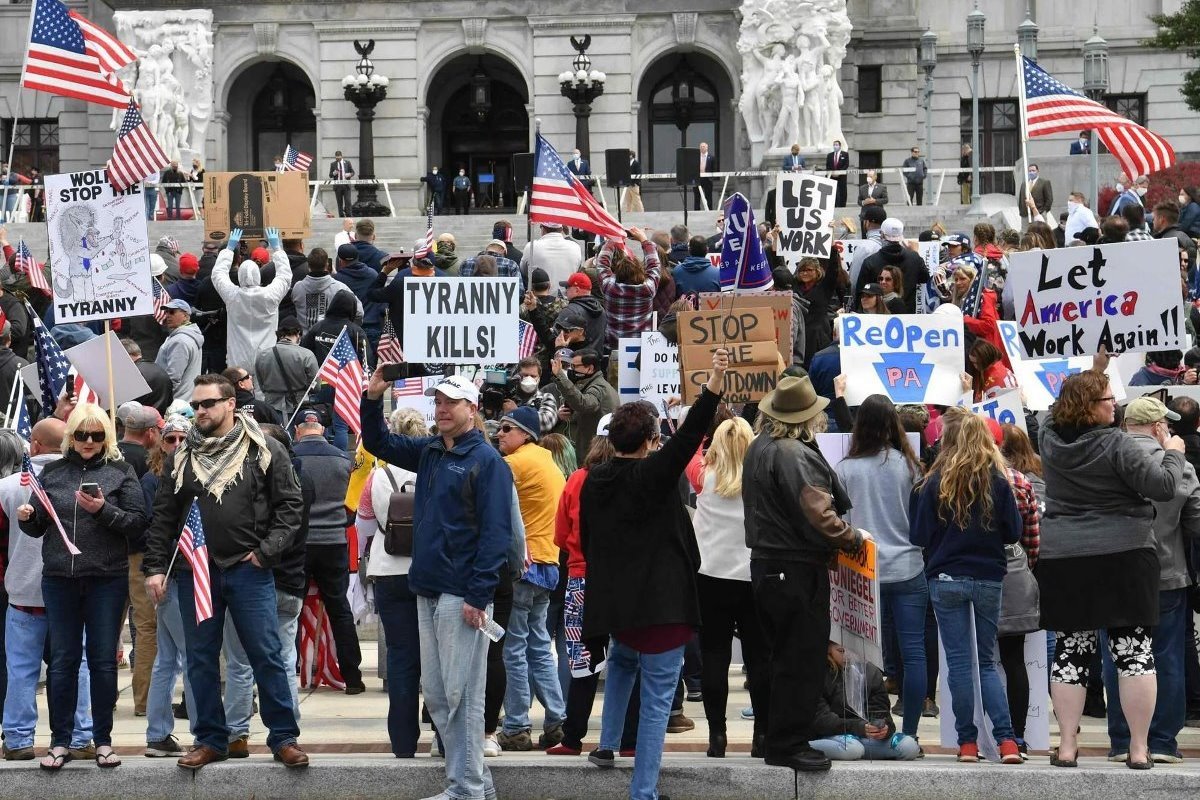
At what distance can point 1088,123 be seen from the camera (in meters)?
16.2

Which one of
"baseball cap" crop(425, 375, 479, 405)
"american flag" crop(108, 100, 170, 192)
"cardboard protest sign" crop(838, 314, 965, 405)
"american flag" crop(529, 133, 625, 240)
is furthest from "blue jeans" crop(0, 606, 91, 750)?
"american flag" crop(529, 133, 625, 240)

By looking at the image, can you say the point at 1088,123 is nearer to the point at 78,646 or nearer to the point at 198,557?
the point at 198,557

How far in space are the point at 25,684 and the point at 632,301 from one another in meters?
7.65

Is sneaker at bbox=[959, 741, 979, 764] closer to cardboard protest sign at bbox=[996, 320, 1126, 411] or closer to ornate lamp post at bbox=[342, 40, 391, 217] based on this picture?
cardboard protest sign at bbox=[996, 320, 1126, 411]

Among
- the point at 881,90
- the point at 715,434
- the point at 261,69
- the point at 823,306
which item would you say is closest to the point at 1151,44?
the point at 881,90

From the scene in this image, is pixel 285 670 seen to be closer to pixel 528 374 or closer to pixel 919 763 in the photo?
pixel 919 763

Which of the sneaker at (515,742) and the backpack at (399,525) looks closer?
the backpack at (399,525)

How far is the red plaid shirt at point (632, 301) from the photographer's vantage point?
643 inches

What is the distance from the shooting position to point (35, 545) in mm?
9930

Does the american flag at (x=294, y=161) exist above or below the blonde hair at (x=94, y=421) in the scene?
above

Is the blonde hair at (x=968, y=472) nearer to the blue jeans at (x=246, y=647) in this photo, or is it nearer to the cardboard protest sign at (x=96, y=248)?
the blue jeans at (x=246, y=647)

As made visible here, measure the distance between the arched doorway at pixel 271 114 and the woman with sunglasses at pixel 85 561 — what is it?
33.2m

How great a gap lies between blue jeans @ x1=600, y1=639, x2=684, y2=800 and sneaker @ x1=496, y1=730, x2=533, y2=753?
0.86 meters

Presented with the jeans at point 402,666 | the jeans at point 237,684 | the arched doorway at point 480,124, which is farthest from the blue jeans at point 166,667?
the arched doorway at point 480,124
